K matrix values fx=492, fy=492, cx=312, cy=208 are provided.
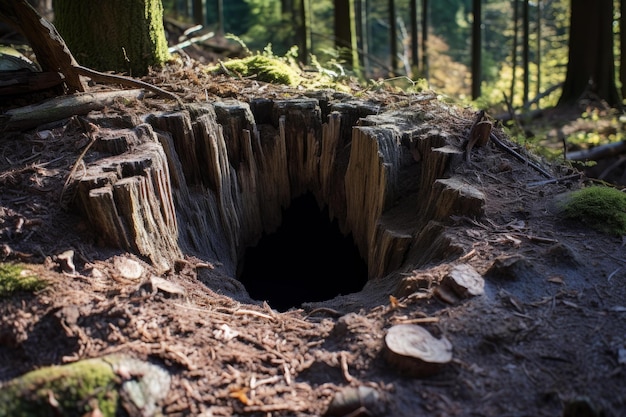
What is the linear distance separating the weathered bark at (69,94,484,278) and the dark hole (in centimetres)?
18

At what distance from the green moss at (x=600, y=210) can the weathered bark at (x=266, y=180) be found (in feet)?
2.60

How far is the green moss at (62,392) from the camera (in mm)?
2236

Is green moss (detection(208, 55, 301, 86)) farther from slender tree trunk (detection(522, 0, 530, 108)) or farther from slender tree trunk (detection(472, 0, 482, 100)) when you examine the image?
slender tree trunk (detection(522, 0, 530, 108))

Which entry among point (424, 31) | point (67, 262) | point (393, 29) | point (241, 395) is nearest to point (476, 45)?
point (393, 29)

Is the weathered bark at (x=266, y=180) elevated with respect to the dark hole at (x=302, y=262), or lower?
elevated

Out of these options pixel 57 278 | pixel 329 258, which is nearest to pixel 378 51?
pixel 329 258

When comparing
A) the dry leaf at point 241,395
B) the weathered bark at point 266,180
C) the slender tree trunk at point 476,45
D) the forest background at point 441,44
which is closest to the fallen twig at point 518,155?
the weathered bark at point 266,180

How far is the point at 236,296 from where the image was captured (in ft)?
13.2

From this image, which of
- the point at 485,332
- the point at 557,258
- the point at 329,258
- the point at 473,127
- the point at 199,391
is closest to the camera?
the point at 199,391

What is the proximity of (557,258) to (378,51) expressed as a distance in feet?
124

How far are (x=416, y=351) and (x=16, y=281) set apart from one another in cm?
238

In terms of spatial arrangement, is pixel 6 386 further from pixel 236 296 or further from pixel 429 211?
pixel 429 211

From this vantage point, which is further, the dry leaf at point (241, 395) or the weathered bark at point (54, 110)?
the weathered bark at point (54, 110)

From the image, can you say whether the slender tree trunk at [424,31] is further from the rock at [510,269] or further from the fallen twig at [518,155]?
the rock at [510,269]
